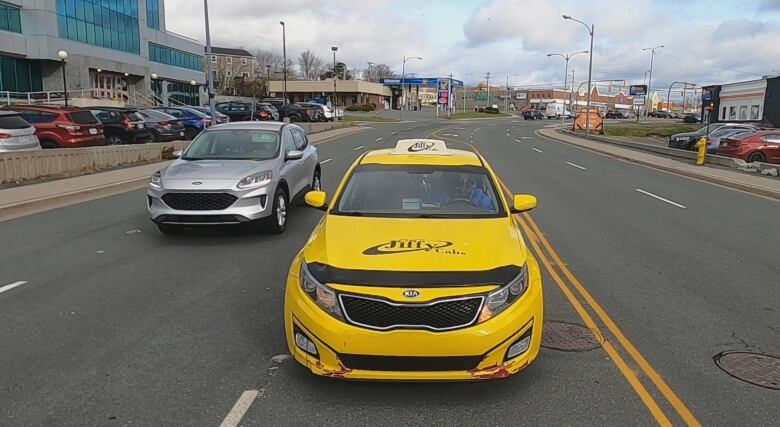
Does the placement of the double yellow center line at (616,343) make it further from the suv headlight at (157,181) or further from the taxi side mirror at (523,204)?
the suv headlight at (157,181)

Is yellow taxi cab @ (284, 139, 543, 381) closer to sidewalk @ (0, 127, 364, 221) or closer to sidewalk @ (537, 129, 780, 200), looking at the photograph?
sidewalk @ (0, 127, 364, 221)

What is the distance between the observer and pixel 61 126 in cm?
1862

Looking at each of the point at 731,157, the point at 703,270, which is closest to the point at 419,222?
the point at 703,270

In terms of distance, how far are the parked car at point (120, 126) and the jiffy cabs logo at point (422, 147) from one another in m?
18.7

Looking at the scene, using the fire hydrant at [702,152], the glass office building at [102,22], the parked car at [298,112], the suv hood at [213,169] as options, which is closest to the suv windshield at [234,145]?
the suv hood at [213,169]

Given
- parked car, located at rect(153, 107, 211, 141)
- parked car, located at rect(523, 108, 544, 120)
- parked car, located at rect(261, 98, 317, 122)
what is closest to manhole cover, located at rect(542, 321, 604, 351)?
parked car, located at rect(153, 107, 211, 141)

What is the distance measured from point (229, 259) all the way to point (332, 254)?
388 centimetres

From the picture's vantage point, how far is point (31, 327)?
17.3 ft

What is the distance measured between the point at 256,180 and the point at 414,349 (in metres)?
5.52

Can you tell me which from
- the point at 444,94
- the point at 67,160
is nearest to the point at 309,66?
the point at 444,94

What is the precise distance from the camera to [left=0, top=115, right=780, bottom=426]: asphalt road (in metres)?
3.86

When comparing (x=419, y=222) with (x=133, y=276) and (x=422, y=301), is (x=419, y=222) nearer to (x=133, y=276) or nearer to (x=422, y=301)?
(x=422, y=301)

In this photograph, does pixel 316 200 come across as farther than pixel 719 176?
No

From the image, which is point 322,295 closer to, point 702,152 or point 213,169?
point 213,169
